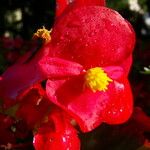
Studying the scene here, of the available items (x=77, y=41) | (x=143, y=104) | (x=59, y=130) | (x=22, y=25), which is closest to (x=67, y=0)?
(x=77, y=41)

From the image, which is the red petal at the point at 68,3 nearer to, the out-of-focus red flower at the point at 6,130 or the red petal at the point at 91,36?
the red petal at the point at 91,36

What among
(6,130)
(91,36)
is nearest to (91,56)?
(91,36)

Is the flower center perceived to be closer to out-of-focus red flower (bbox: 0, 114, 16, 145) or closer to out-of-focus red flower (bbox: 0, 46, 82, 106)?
out-of-focus red flower (bbox: 0, 46, 82, 106)

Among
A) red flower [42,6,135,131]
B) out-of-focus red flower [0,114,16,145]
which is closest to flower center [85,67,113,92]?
red flower [42,6,135,131]

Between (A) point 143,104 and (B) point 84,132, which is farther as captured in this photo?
(A) point 143,104

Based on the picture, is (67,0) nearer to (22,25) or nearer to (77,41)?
(77,41)

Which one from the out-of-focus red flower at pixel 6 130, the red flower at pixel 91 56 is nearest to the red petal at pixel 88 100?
the red flower at pixel 91 56
